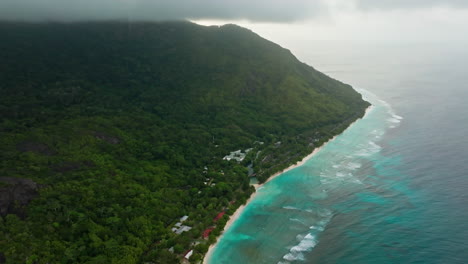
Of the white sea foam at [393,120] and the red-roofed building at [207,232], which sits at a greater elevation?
the white sea foam at [393,120]

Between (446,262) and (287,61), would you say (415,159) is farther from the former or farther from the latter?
(287,61)

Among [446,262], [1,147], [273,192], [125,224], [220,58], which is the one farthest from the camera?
[220,58]

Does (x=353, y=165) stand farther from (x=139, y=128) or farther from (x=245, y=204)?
(x=139, y=128)

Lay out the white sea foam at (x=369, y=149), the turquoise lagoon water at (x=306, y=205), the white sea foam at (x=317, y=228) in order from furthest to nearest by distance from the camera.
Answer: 1. the white sea foam at (x=369, y=149)
2. the white sea foam at (x=317, y=228)
3. the turquoise lagoon water at (x=306, y=205)

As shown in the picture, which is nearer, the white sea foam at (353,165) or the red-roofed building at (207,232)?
the red-roofed building at (207,232)

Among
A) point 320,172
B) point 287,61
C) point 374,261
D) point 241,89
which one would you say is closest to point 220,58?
point 241,89

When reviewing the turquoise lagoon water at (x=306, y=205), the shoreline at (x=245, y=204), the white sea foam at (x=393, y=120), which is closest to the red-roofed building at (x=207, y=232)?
the shoreline at (x=245, y=204)

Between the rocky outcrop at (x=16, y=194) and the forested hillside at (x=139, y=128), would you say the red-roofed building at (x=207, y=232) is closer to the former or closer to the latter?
the forested hillside at (x=139, y=128)

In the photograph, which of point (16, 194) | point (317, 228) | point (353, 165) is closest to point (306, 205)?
point (317, 228)
